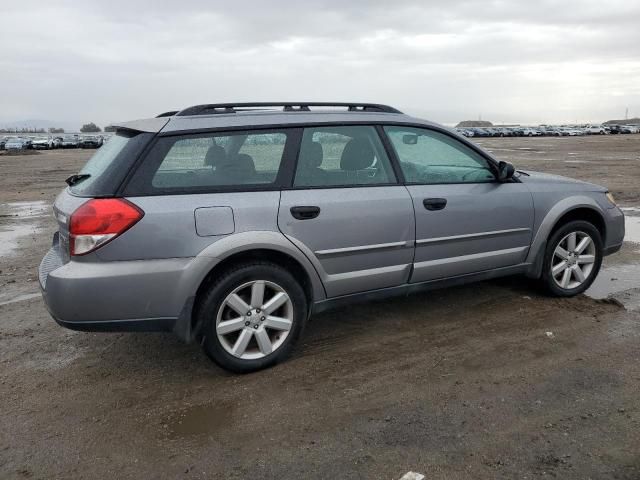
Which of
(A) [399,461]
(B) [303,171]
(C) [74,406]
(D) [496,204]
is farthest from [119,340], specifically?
(D) [496,204]

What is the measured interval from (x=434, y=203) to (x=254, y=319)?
5.15 ft

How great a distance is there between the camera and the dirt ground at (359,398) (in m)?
2.82

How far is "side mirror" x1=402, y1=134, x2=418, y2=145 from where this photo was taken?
438 centimetres

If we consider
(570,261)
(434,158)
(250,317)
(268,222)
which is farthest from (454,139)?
(250,317)

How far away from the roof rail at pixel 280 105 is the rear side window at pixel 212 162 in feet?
0.99

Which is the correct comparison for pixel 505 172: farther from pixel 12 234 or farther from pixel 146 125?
pixel 12 234

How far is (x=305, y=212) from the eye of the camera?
377 cm

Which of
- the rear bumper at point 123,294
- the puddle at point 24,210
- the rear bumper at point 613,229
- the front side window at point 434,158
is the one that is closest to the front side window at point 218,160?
the rear bumper at point 123,294

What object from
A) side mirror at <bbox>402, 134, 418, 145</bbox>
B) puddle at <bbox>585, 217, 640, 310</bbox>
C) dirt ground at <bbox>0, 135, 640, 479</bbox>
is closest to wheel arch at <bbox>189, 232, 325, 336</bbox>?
dirt ground at <bbox>0, 135, 640, 479</bbox>

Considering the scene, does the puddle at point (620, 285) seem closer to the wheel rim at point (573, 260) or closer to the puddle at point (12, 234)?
the wheel rim at point (573, 260)

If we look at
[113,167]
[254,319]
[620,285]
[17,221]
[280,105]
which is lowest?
[620,285]

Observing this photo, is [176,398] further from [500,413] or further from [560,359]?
[560,359]

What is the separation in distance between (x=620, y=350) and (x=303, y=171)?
2.53m

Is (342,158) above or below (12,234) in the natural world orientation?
above
